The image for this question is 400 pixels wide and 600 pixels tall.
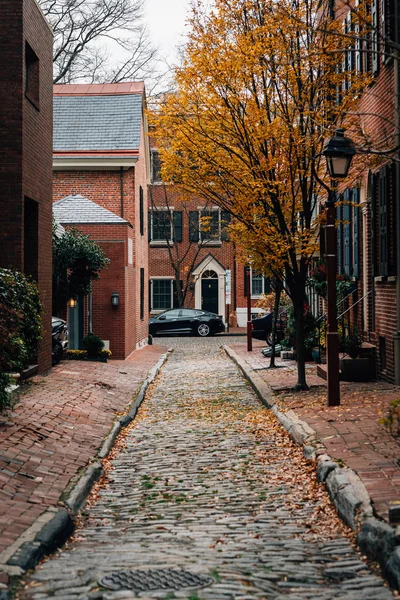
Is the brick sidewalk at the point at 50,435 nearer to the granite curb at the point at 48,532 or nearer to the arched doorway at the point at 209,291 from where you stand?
the granite curb at the point at 48,532

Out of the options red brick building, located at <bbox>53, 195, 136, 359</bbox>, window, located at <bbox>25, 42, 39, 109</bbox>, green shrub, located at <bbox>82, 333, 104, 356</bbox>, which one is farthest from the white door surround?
window, located at <bbox>25, 42, 39, 109</bbox>

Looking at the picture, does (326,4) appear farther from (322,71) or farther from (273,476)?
(273,476)

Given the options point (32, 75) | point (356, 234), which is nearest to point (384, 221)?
point (356, 234)

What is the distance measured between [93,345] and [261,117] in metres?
9.47

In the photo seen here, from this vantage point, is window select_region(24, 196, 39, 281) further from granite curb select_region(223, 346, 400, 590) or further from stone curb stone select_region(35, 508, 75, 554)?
stone curb stone select_region(35, 508, 75, 554)

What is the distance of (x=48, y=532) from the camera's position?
6.01 m

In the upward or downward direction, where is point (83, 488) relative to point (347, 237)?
downward

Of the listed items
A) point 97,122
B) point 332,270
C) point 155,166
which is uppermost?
point 155,166

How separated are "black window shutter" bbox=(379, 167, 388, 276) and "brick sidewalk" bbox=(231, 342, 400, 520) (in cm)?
204

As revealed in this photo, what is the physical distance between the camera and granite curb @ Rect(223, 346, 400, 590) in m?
5.15

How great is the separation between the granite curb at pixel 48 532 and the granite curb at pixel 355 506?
214 cm

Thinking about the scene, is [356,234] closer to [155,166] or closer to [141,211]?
[141,211]

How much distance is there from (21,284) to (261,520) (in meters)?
7.76

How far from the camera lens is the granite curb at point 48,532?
528 cm
